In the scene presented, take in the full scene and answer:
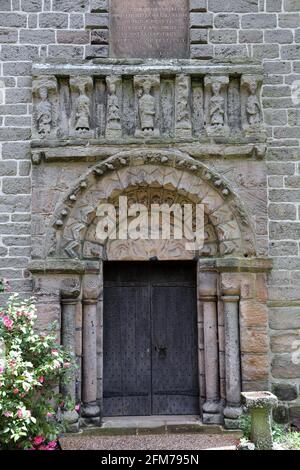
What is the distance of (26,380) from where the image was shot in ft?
14.1

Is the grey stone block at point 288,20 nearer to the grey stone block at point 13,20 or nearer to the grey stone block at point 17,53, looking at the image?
the grey stone block at point 17,53

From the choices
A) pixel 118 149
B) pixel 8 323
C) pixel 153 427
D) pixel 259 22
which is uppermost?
pixel 259 22

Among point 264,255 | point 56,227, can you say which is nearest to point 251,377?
point 264,255

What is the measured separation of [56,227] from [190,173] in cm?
156

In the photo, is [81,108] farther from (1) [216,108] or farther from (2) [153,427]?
(2) [153,427]

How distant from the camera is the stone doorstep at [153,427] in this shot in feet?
17.8

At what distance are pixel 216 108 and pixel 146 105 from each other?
2.52 feet

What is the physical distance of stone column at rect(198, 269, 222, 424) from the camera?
5.64 m

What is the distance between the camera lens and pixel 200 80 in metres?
5.98

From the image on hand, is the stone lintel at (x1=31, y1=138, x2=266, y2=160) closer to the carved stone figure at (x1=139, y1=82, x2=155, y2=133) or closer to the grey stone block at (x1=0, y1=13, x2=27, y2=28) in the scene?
the carved stone figure at (x1=139, y1=82, x2=155, y2=133)

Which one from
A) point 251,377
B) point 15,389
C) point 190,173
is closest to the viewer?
point 15,389

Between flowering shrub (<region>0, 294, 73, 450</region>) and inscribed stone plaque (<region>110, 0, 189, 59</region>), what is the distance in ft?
10.9

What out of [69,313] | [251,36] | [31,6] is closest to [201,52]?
[251,36]

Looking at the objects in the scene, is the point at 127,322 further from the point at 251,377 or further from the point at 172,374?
the point at 251,377
